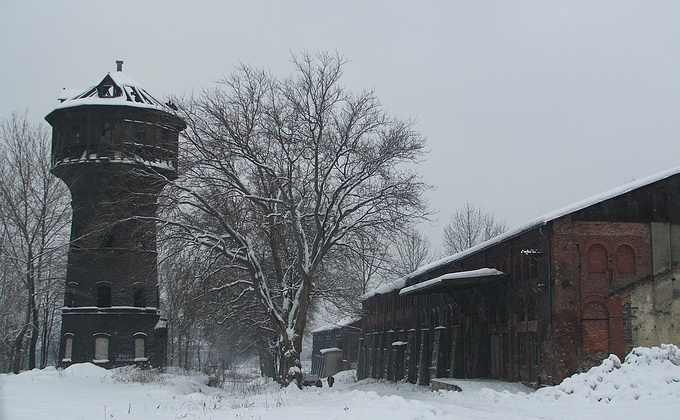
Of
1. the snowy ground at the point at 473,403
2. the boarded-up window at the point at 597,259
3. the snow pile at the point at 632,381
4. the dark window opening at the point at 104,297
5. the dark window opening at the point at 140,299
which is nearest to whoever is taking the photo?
the snowy ground at the point at 473,403

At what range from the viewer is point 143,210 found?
30.5 m

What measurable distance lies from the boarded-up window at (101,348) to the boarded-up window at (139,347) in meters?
1.46

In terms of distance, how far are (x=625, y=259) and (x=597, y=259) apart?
3.38ft

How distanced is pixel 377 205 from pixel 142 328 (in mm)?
16529

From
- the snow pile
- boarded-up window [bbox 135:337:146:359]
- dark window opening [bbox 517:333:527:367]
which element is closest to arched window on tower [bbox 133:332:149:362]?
boarded-up window [bbox 135:337:146:359]

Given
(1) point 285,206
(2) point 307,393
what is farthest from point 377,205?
(2) point 307,393

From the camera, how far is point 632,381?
670 inches

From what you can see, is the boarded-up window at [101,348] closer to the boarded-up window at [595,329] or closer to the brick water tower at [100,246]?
the brick water tower at [100,246]

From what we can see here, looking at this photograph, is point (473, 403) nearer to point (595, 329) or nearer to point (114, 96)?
point (595, 329)

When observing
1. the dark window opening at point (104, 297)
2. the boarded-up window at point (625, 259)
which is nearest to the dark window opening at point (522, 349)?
the boarded-up window at point (625, 259)

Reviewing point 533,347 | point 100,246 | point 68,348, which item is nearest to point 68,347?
point 68,348

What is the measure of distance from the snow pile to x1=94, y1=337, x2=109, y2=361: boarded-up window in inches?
1038

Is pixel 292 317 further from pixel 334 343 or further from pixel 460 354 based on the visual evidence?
pixel 334 343

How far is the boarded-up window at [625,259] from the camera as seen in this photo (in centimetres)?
2697
